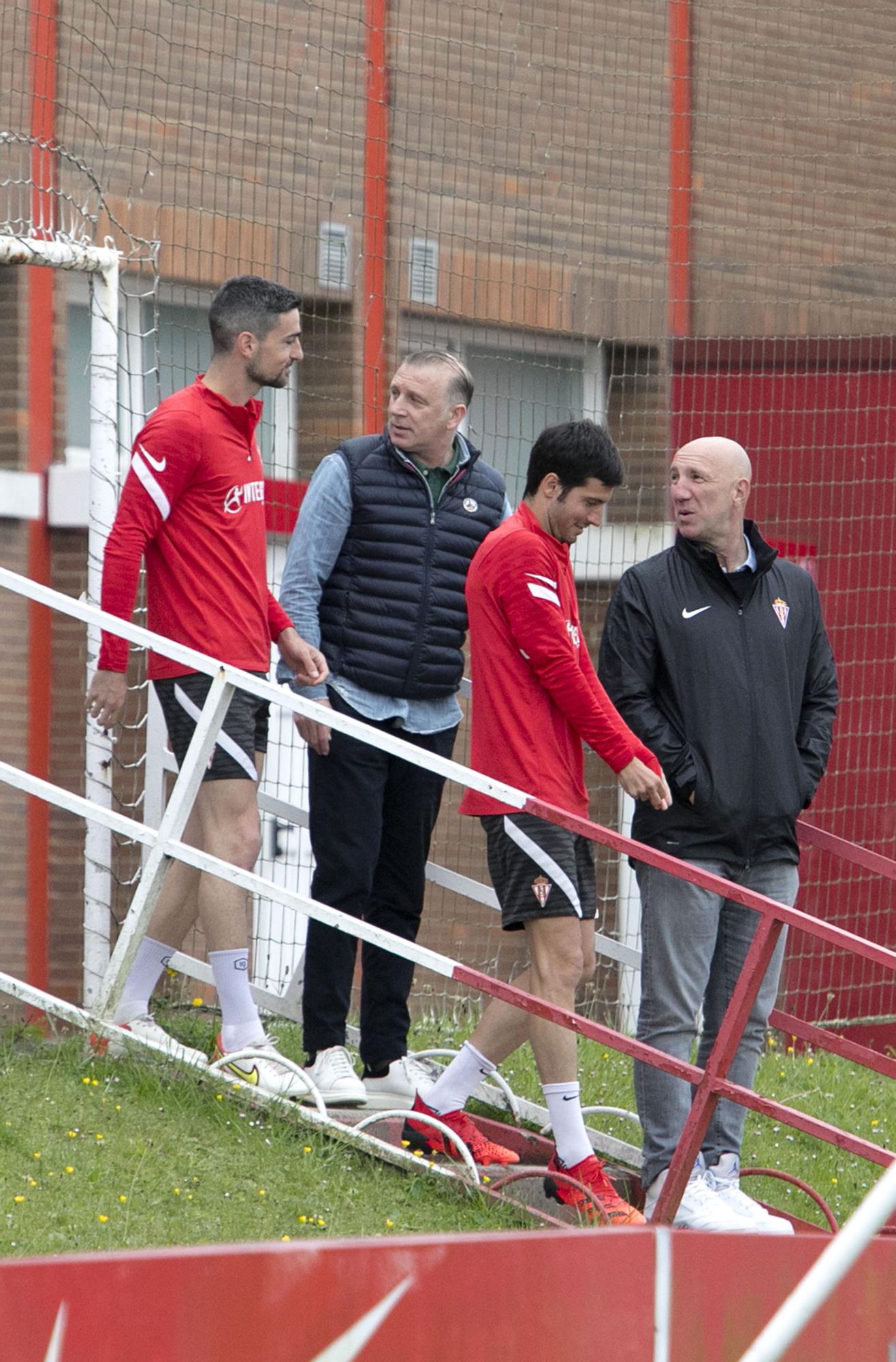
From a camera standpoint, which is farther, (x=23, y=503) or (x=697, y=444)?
(x=23, y=503)

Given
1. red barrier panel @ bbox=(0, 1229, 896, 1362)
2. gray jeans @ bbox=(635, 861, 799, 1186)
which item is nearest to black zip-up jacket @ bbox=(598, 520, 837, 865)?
gray jeans @ bbox=(635, 861, 799, 1186)

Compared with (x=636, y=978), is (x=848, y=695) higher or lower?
higher

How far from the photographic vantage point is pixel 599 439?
15.8 ft

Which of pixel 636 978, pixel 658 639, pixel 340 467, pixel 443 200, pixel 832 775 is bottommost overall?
pixel 636 978

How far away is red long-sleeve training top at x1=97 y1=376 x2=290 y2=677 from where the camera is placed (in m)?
4.91

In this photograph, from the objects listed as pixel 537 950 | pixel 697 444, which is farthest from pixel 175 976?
pixel 697 444

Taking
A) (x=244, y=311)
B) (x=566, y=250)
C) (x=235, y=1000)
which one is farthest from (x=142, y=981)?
(x=566, y=250)

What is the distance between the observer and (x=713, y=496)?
512 cm

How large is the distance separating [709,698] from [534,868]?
70 cm

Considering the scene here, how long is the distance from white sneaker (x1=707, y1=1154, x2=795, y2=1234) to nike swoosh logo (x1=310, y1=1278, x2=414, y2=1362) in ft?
8.12

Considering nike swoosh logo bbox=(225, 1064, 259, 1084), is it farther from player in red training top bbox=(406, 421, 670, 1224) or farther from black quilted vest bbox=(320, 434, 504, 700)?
black quilted vest bbox=(320, 434, 504, 700)

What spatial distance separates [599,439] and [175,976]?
8.11 ft

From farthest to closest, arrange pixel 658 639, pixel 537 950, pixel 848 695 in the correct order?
1. pixel 848 695
2. pixel 658 639
3. pixel 537 950

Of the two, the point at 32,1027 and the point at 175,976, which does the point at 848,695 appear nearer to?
the point at 175,976
